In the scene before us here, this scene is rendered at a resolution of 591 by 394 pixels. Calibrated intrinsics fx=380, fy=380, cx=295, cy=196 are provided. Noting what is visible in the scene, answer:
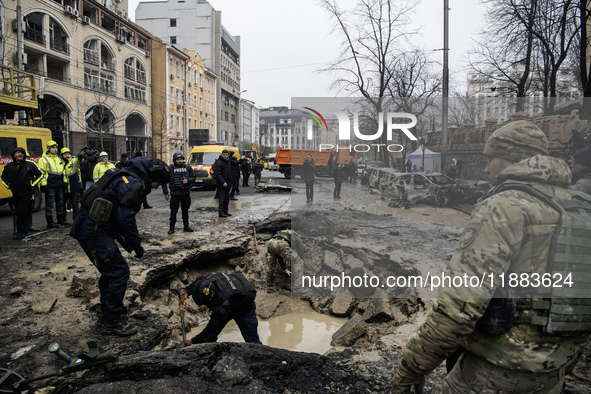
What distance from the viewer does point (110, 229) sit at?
3664 millimetres

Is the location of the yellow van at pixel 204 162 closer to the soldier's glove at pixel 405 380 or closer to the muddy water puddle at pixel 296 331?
the muddy water puddle at pixel 296 331

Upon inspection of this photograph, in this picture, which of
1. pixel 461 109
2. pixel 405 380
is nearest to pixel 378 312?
pixel 461 109

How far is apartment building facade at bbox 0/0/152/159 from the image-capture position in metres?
23.2

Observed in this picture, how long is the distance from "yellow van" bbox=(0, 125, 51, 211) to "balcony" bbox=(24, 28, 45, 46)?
16.6 metres

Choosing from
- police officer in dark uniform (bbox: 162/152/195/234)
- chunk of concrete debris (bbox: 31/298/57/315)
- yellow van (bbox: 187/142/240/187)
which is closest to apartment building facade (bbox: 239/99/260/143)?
yellow van (bbox: 187/142/240/187)

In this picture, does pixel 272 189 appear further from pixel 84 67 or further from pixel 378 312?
pixel 84 67

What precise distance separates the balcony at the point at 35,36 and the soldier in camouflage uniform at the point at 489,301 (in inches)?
1111

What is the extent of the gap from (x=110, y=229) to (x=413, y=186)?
372 centimetres

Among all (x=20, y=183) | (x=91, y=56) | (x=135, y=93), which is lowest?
(x=20, y=183)

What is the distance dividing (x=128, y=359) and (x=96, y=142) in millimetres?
29282

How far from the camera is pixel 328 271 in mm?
5965

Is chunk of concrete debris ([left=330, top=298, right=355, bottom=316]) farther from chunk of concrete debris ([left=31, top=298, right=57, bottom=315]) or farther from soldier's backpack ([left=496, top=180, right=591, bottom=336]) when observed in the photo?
soldier's backpack ([left=496, top=180, right=591, bottom=336])

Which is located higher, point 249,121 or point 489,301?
point 249,121

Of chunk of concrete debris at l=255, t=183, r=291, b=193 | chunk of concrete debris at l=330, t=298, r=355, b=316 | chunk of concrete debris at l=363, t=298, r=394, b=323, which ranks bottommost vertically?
chunk of concrete debris at l=330, t=298, r=355, b=316
